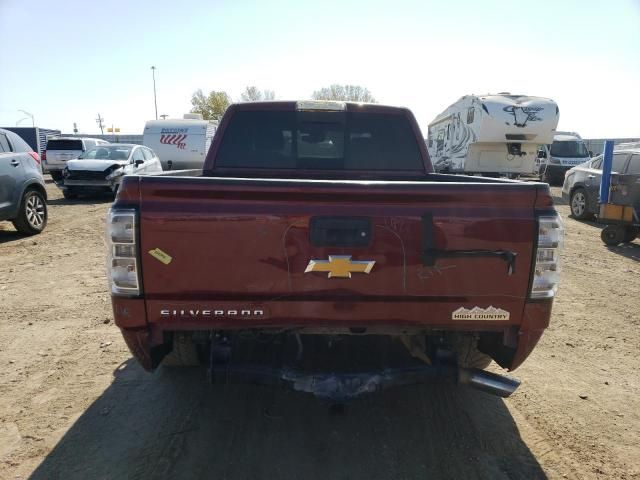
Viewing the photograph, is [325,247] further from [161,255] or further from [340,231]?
[161,255]

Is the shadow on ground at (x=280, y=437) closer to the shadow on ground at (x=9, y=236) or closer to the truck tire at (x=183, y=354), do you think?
the truck tire at (x=183, y=354)

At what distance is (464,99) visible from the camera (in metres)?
15.7

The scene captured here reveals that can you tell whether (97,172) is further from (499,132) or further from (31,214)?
(499,132)

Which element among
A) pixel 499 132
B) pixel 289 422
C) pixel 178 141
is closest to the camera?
pixel 289 422

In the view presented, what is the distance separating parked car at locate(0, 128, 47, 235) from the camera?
7.73 metres

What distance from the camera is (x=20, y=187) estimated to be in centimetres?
805

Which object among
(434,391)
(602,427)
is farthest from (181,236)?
(602,427)

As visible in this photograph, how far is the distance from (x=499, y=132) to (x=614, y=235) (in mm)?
6597

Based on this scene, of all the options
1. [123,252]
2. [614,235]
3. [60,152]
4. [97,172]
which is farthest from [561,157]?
[60,152]

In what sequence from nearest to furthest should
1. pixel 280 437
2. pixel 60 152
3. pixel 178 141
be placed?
pixel 280 437
pixel 178 141
pixel 60 152

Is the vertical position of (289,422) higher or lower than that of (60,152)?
lower

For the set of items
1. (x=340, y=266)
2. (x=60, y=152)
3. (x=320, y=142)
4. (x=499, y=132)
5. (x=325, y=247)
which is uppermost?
(x=499, y=132)

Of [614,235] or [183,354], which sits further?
[614,235]

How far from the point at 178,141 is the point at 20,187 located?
1065 centimetres
